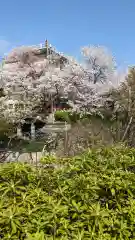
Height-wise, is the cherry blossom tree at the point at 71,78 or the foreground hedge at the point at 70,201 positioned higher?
the cherry blossom tree at the point at 71,78

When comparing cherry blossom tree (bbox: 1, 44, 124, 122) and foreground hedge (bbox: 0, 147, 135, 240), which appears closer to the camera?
foreground hedge (bbox: 0, 147, 135, 240)

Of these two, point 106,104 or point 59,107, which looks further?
point 59,107

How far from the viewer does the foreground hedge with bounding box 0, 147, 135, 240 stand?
1570 mm

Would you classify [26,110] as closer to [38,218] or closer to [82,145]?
[82,145]

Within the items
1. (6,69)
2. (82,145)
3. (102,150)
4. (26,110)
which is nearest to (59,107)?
(6,69)

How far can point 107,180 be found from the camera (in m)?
1.90

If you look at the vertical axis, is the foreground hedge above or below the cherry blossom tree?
below

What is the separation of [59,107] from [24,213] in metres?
25.9

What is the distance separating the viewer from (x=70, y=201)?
1.71 meters

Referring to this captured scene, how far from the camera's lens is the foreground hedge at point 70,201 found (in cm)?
157

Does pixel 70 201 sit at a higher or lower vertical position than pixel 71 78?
lower

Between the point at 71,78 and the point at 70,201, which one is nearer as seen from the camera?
the point at 70,201

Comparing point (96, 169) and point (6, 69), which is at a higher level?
point (6, 69)

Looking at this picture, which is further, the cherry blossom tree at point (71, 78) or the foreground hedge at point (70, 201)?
the cherry blossom tree at point (71, 78)
